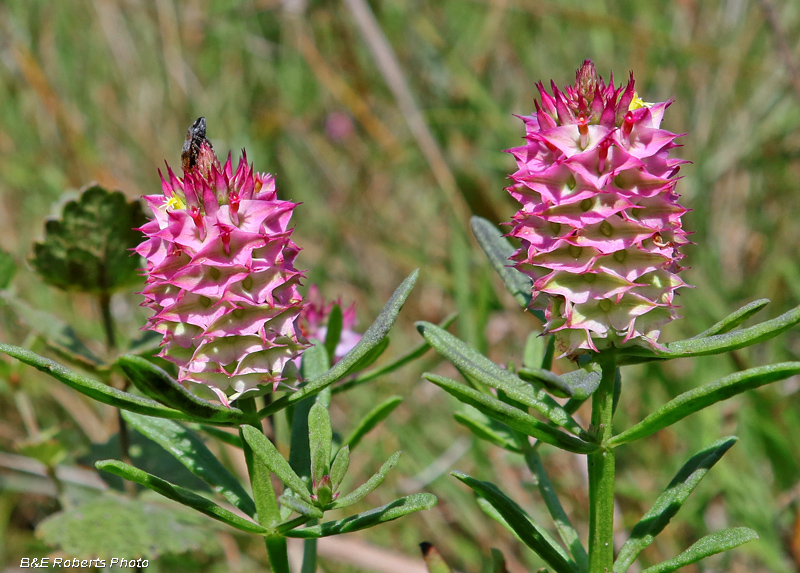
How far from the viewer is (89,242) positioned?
73.4 inches

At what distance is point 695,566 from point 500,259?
167 cm

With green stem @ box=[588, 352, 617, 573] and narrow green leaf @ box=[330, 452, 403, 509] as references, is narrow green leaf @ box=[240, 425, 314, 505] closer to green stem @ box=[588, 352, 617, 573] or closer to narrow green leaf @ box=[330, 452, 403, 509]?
narrow green leaf @ box=[330, 452, 403, 509]

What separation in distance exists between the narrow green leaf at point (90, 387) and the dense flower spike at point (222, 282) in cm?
7

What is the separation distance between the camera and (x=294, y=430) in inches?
53.3

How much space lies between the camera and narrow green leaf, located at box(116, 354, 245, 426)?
0.99m

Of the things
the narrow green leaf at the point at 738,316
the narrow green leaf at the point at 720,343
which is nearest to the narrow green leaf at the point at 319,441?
the narrow green leaf at the point at 720,343

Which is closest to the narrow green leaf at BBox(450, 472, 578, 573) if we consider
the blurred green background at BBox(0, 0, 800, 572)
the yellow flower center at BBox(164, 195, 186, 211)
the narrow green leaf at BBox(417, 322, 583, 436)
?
the narrow green leaf at BBox(417, 322, 583, 436)

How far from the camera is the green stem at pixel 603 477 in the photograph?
1.13 m

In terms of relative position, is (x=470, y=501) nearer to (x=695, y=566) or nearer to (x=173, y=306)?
(x=695, y=566)

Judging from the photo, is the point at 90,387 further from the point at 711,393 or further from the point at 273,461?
the point at 711,393

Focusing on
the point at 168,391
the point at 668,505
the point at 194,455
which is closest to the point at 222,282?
the point at 168,391

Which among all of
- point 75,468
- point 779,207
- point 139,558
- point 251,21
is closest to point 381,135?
point 251,21

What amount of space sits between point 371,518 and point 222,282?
16.5 inches

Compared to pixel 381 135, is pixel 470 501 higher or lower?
lower
